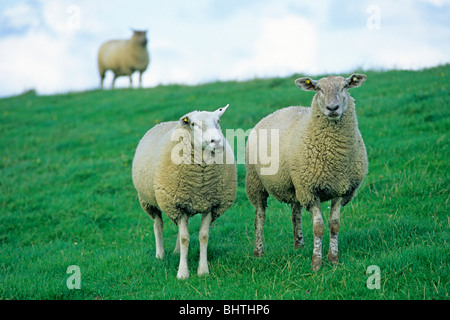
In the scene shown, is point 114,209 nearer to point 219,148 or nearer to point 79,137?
point 219,148

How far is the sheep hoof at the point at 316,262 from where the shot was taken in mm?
5505

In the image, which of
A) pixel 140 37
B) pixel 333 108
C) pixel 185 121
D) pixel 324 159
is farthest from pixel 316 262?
pixel 140 37

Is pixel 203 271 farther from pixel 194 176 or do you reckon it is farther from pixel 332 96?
pixel 332 96

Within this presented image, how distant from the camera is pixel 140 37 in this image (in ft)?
72.2

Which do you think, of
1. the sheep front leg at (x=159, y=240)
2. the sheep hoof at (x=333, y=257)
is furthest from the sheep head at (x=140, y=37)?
the sheep hoof at (x=333, y=257)

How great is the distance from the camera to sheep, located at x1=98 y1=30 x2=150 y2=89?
72.0 feet

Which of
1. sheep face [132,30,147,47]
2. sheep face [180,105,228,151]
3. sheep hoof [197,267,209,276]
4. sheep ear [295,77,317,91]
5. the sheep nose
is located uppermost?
sheep face [132,30,147,47]

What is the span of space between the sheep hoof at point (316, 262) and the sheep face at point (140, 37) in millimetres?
18125

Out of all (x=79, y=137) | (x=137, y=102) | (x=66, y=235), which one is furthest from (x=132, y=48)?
(x=66, y=235)

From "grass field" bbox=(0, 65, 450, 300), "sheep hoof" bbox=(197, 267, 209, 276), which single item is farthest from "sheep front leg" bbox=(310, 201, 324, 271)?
"sheep hoof" bbox=(197, 267, 209, 276)

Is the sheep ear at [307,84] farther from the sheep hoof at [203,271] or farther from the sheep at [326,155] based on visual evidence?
the sheep hoof at [203,271]

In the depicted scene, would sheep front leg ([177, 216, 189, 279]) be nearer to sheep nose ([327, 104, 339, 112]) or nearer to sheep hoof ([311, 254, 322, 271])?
sheep hoof ([311, 254, 322, 271])

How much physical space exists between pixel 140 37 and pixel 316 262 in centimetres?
1835
